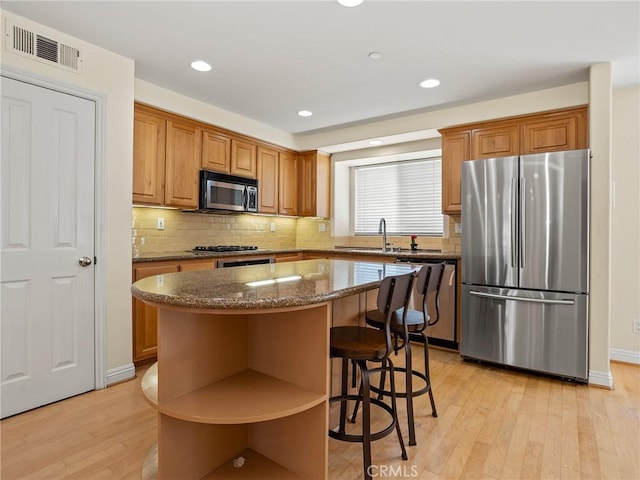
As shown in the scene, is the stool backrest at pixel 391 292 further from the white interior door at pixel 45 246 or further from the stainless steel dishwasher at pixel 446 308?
the white interior door at pixel 45 246

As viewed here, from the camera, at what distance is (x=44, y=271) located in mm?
2373

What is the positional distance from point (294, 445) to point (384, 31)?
246 centimetres

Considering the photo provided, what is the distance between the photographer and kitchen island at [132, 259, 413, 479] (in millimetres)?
1332

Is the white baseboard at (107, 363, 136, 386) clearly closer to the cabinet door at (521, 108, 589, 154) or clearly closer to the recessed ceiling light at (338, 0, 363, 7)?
the recessed ceiling light at (338, 0, 363, 7)

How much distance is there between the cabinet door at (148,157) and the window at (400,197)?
2.79 m

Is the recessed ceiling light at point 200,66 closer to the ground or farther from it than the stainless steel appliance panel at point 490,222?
farther from it

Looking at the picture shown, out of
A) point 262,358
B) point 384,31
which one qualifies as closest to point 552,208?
point 384,31

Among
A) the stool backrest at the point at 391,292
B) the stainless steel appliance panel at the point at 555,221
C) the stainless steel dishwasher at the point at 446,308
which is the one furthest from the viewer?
the stainless steel dishwasher at the point at 446,308

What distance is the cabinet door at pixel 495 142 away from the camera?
3.46 metres

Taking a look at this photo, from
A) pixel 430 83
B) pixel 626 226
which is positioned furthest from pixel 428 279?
pixel 626 226

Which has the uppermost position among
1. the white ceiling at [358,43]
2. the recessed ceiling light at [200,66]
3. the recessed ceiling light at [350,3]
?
the recessed ceiling light at [200,66]

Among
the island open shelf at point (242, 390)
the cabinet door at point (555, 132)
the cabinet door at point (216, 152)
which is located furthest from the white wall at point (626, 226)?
the cabinet door at point (216, 152)

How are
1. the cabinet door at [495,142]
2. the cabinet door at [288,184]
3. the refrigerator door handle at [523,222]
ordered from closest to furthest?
the refrigerator door handle at [523,222], the cabinet door at [495,142], the cabinet door at [288,184]

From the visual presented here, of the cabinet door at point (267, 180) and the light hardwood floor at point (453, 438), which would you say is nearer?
the light hardwood floor at point (453, 438)
